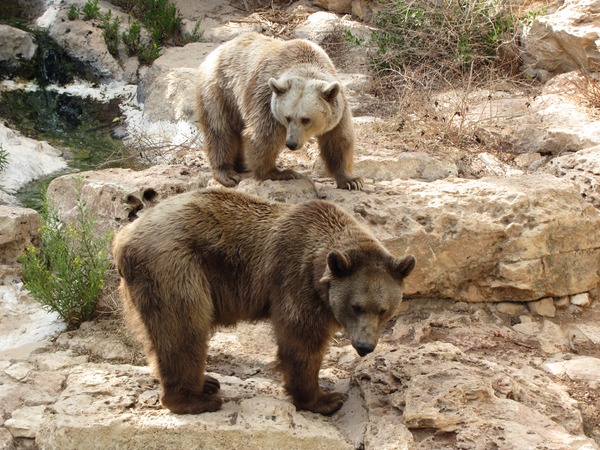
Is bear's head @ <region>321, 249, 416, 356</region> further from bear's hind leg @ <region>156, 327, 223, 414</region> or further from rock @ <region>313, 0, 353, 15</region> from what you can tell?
rock @ <region>313, 0, 353, 15</region>

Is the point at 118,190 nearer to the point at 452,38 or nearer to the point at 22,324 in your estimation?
the point at 22,324

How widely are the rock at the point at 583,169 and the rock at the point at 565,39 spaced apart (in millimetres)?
3252

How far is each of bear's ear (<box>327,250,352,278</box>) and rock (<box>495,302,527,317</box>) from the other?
2709 mm

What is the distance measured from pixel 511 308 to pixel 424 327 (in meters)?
0.98

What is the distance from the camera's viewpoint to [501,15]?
495 inches

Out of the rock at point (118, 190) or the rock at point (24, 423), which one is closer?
the rock at point (24, 423)

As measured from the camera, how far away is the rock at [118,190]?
7551mm

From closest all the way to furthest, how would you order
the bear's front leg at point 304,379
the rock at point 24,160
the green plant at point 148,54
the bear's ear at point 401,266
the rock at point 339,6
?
the bear's ear at point 401,266, the bear's front leg at point 304,379, the rock at point 24,160, the green plant at point 148,54, the rock at point 339,6

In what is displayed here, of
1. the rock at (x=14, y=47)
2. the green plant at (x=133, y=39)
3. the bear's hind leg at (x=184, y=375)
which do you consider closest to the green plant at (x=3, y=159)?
the rock at (x=14, y=47)

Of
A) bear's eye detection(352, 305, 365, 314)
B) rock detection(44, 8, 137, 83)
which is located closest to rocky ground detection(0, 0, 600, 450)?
bear's eye detection(352, 305, 365, 314)

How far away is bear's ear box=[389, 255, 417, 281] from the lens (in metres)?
4.75

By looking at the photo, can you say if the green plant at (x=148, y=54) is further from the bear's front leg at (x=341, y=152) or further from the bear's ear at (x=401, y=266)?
the bear's ear at (x=401, y=266)

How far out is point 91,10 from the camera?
51.5 ft

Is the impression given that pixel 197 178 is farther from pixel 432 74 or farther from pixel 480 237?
pixel 432 74
